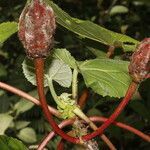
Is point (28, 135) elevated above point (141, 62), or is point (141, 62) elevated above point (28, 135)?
point (141, 62)

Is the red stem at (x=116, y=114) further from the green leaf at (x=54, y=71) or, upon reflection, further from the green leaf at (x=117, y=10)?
the green leaf at (x=117, y=10)

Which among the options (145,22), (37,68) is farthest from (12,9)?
(37,68)

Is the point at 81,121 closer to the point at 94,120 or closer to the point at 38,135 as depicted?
the point at 94,120

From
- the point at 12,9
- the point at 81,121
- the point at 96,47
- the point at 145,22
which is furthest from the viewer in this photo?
the point at 145,22

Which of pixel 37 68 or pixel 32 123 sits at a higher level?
pixel 37 68

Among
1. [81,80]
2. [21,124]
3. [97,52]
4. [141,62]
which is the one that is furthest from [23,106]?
[141,62]

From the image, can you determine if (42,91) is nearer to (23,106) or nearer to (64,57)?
(64,57)
